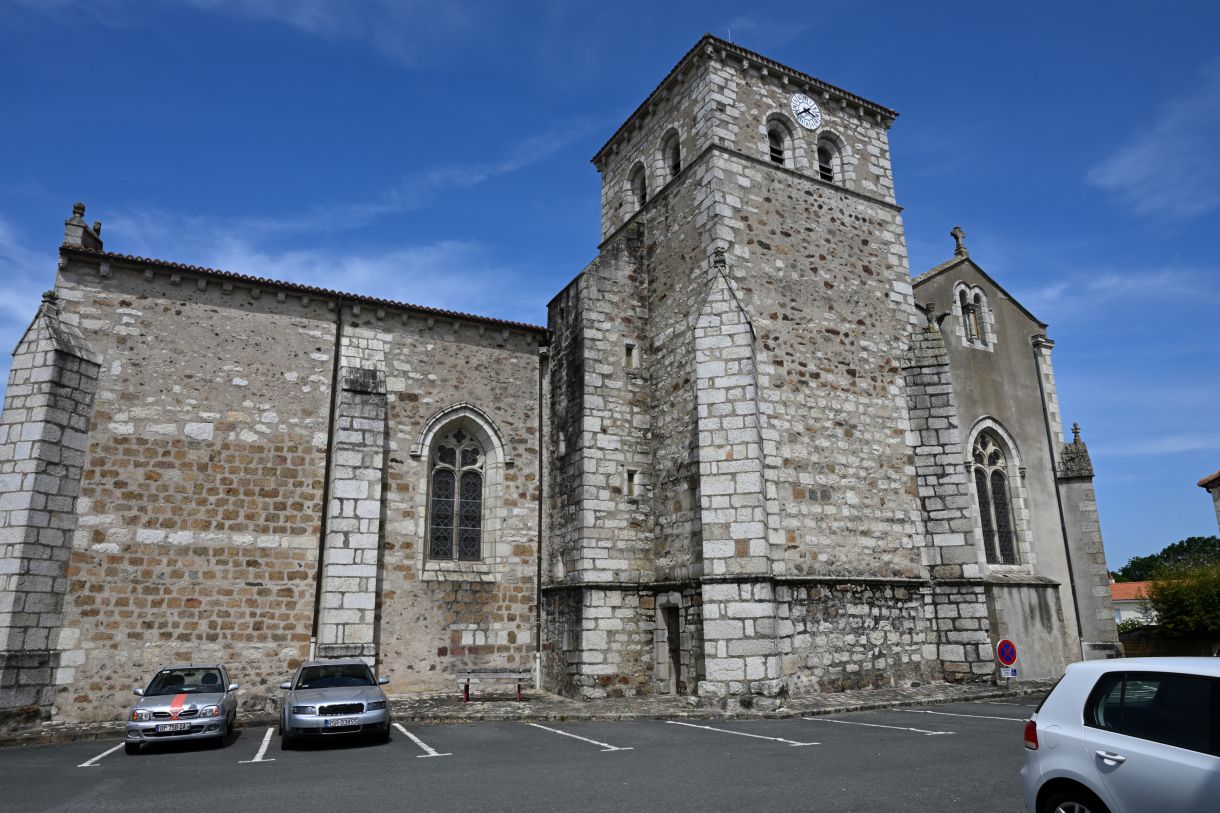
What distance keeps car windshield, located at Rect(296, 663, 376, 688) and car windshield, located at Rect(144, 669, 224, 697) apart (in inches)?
46.1

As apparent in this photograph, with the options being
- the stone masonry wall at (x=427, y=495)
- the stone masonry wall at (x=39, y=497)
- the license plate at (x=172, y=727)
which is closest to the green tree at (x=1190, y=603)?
the stone masonry wall at (x=427, y=495)

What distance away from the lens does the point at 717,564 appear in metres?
13.2

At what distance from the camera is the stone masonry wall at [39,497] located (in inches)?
475

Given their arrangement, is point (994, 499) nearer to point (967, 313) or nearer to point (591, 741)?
point (967, 313)

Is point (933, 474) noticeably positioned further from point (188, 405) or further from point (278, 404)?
point (188, 405)

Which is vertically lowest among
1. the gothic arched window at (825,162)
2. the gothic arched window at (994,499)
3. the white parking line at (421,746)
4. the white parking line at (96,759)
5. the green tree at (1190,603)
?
the white parking line at (96,759)

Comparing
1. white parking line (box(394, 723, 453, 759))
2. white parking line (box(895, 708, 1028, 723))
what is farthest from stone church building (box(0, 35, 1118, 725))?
white parking line (box(394, 723, 453, 759))

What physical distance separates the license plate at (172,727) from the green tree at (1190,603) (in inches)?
979

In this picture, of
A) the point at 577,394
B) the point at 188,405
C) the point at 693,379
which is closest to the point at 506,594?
the point at 577,394

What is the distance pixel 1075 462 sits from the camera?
696 inches

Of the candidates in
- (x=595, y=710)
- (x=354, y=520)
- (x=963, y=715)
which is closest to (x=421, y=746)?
(x=595, y=710)

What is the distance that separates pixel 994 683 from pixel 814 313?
25.4 ft

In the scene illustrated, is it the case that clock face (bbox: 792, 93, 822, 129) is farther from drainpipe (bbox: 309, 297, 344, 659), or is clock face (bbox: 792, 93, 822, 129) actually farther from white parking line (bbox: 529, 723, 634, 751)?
white parking line (bbox: 529, 723, 634, 751)

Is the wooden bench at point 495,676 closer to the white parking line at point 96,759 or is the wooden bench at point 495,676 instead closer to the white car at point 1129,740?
the white parking line at point 96,759
